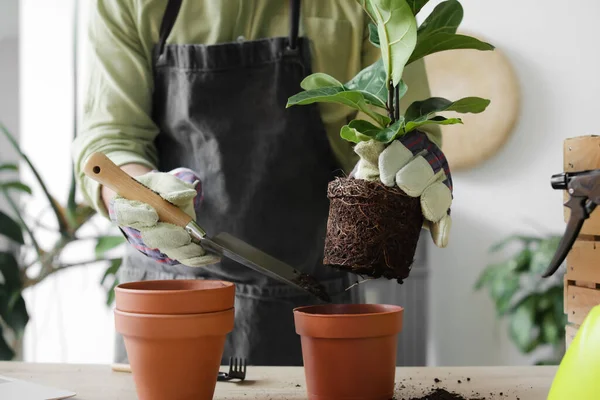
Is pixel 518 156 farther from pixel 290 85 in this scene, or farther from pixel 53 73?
pixel 53 73

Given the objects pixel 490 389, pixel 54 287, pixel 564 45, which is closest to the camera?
Result: pixel 490 389

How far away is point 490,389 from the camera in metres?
0.85

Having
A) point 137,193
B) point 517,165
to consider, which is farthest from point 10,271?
point 517,165

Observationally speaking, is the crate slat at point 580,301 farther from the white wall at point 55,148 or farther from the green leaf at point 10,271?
the white wall at point 55,148

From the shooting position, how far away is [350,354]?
0.75 metres

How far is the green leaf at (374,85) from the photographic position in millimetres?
812

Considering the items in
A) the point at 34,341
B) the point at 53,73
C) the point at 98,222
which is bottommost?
the point at 34,341

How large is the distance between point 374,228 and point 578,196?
0.78 feet

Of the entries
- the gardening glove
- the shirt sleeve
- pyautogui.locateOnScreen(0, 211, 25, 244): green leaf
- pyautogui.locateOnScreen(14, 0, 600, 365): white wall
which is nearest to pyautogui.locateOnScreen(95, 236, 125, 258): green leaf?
pyautogui.locateOnScreen(0, 211, 25, 244): green leaf

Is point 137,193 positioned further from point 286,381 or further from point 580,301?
point 580,301

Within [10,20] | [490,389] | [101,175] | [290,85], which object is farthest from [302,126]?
[10,20]

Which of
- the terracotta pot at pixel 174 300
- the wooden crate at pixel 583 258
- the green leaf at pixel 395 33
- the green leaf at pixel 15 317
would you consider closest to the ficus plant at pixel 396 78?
the green leaf at pixel 395 33

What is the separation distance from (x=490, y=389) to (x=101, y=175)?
1.99ft

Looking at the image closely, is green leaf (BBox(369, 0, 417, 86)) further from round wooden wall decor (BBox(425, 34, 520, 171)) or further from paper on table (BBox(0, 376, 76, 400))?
round wooden wall decor (BBox(425, 34, 520, 171))
